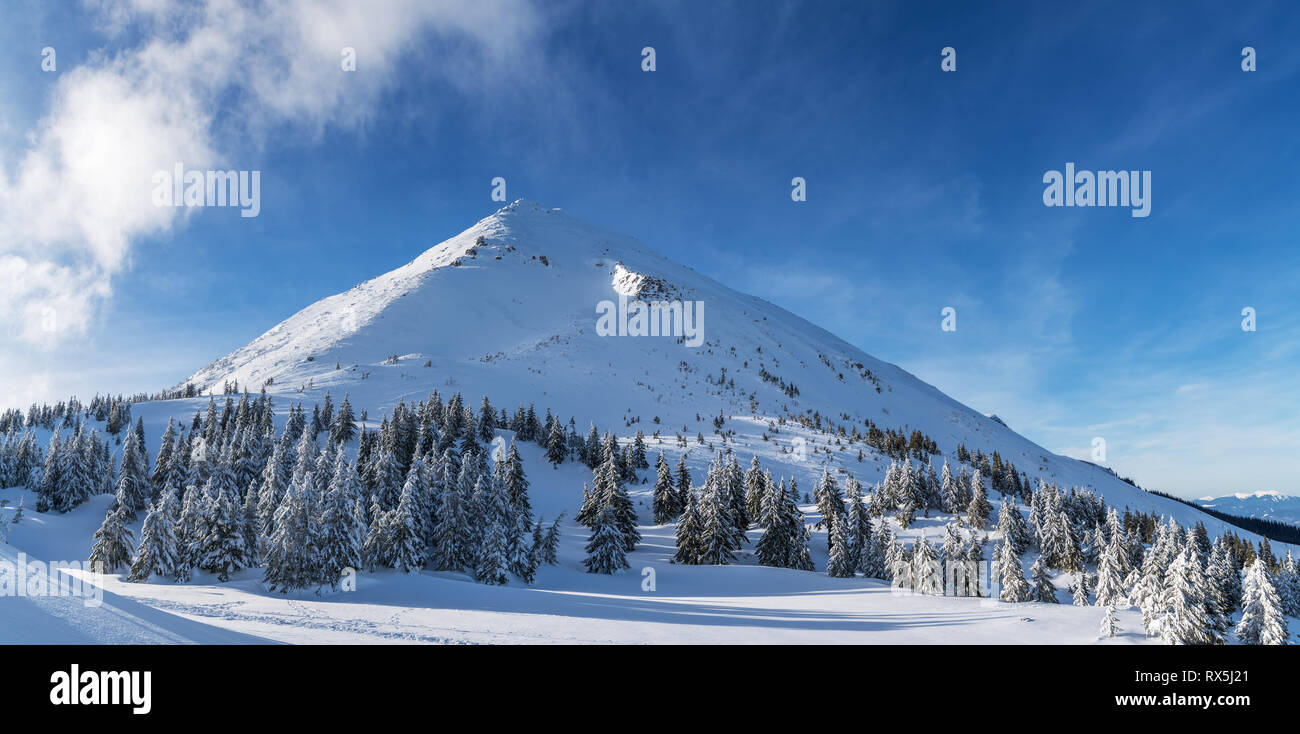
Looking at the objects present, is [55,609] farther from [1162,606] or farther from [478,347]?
[478,347]

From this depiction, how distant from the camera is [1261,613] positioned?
24203 mm

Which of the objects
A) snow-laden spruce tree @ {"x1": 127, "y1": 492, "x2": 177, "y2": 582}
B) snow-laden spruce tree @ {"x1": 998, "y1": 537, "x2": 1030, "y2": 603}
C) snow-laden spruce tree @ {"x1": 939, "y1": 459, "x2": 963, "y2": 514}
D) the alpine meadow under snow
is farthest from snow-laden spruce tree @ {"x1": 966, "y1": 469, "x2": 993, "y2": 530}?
snow-laden spruce tree @ {"x1": 127, "y1": 492, "x2": 177, "y2": 582}

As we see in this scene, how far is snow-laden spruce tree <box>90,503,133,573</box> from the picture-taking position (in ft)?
117

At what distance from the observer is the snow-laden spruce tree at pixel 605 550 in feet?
153

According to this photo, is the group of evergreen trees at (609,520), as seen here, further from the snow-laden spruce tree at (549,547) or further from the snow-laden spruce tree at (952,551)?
the snow-laden spruce tree at (952,551)

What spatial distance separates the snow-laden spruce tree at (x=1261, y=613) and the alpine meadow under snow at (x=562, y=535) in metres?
0.17

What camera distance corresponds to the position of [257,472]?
205 feet

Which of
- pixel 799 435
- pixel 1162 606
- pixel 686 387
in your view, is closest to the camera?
pixel 1162 606

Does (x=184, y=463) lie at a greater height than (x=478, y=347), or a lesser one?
lesser

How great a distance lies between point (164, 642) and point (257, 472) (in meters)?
68.6

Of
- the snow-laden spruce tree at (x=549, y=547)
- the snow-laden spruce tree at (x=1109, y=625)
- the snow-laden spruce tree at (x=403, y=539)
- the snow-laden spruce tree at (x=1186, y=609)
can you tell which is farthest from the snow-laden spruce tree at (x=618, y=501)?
the snow-laden spruce tree at (x=1186, y=609)

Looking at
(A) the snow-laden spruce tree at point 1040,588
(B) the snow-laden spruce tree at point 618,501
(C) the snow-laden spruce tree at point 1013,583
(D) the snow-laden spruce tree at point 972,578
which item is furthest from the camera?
(B) the snow-laden spruce tree at point 618,501

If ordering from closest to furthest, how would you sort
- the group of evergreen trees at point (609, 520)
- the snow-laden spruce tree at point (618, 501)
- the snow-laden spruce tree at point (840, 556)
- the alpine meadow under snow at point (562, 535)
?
the alpine meadow under snow at point (562, 535) → the group of evergreen trees at point (609, 520) → the snow-laden spruce tree at point (840, 556) → the snow-laden spruce tree at point (618, 501)
